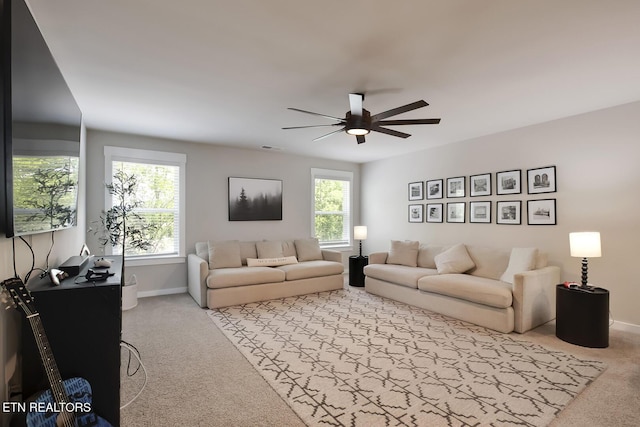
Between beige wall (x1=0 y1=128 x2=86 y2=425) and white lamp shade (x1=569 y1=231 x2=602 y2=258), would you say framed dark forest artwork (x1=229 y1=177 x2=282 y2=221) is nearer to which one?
beige wall (x1=0 y1=128 x2=86 y2=425)

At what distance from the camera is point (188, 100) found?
3424 millimetres

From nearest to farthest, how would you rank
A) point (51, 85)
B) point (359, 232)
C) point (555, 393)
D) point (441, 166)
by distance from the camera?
point (51, 85)
point (555, 393)
point (441, 166)
point (359, 232)

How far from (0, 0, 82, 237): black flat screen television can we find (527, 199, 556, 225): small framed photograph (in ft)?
16.9

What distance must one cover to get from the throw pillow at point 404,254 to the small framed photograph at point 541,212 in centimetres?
172

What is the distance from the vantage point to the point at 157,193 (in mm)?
5086

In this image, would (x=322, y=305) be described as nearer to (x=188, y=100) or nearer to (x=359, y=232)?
(x=359, y=232)

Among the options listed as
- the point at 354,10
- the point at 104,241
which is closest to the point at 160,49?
the point at 354,10

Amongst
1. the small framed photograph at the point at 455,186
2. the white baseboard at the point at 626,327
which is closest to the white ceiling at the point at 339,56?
the small framed photograph at the point at 455,186

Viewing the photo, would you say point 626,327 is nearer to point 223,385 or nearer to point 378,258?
point 378,258

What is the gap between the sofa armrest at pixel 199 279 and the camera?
4.38m

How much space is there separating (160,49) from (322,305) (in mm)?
3591

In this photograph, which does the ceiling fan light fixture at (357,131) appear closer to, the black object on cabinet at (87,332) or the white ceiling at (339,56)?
the white ceiling at (339,56)

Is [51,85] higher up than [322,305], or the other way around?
[51,85]

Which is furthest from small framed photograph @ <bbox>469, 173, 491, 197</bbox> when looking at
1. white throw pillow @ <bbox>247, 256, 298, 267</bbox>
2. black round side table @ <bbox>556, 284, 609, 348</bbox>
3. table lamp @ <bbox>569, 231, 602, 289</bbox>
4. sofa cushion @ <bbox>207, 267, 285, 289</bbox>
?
sofa cushion @ <bbox>207, 267, 285, 289</bbox>
